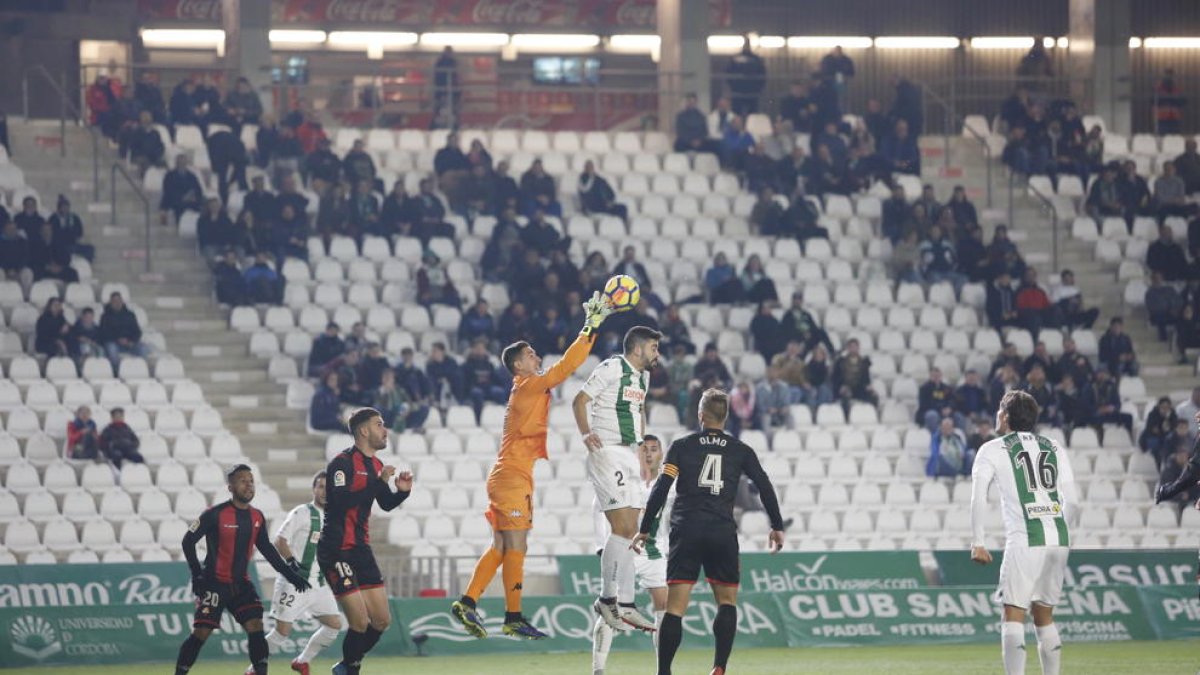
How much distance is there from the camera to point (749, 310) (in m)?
28.3

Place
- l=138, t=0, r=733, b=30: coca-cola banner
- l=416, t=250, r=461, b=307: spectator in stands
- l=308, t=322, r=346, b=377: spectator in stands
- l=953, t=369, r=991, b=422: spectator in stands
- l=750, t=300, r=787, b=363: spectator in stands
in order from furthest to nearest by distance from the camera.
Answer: l=138, t=0, r=733, b=30: coca-cola banner, l=750, t=300, r=787, b=363: spectator in stands, l=416, t=250, r=461, b=307: spectator in stands, l=953, t=369, r=991, b=422: spectator in stands, l=308, t=322, r=346, b=377: spectator in stands

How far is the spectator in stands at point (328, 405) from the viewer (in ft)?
82.4

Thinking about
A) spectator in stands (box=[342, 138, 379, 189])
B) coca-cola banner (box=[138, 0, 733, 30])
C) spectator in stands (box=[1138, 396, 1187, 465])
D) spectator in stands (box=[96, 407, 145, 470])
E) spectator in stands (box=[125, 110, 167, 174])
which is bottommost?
spectator in stands (box=[1138, 396, 1187, 465])

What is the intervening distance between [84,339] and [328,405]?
10.9ft

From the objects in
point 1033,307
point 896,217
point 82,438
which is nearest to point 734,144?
point 896,217

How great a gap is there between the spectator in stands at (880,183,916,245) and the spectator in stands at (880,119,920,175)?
1.90 meters

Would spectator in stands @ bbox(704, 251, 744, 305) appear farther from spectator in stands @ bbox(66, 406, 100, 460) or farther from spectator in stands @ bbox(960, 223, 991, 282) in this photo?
spectator in stands @ bbox(66, 406, 100, 460)

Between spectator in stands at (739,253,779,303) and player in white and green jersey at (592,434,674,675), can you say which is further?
spectator in stands at (739,253,779,303)

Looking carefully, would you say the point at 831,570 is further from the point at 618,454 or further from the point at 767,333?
the point at 618,454

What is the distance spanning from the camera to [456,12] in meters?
38.2

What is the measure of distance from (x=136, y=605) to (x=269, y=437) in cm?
595

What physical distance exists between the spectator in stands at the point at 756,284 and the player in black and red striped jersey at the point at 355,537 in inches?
562

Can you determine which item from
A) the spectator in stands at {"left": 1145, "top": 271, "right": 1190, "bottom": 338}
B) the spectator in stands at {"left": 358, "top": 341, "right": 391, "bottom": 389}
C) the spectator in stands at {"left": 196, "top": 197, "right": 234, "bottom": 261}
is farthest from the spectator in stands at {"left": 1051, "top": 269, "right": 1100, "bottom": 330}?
the spectator in stands at {"left": 196, "top": 197, "right": 234, "bottom": 261}

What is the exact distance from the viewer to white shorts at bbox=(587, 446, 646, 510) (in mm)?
14672
